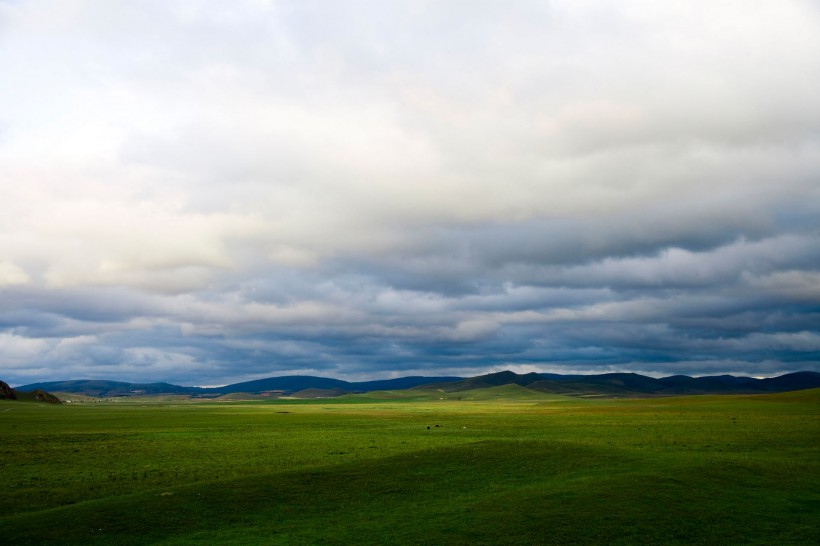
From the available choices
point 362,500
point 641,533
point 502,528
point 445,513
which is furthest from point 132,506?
point 641,533

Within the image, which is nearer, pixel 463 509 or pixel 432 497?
pixel 463 509

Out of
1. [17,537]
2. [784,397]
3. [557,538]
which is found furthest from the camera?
[784,397]

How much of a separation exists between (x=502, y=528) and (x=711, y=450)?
103 feet

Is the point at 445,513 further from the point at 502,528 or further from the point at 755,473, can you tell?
the point at 755,473

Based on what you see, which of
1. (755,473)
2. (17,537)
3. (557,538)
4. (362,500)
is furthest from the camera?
(755,473)

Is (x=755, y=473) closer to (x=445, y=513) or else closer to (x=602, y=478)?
(x=602, y=478)

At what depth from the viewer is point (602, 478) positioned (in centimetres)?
3584

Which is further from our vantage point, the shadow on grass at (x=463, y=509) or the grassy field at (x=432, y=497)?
the grassy field at (x=432, y=497)

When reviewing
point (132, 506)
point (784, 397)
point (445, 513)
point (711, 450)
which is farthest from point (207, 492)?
point (784, 397)

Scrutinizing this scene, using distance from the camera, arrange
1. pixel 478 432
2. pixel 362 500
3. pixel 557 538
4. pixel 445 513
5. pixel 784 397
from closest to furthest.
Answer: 1. pixel 557 538
2. pixel 445 513
3. pixel 362 500
4. pixel 478 432
5. pixel 784 397

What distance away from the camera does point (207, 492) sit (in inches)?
1398

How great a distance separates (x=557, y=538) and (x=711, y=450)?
103 ft

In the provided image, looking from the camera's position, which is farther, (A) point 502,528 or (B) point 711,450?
(B) point 711,450

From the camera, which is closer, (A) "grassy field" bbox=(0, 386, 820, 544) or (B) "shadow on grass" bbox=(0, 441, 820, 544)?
(B) "shadow on grass" bbox=(0, 441, 820, 544)
